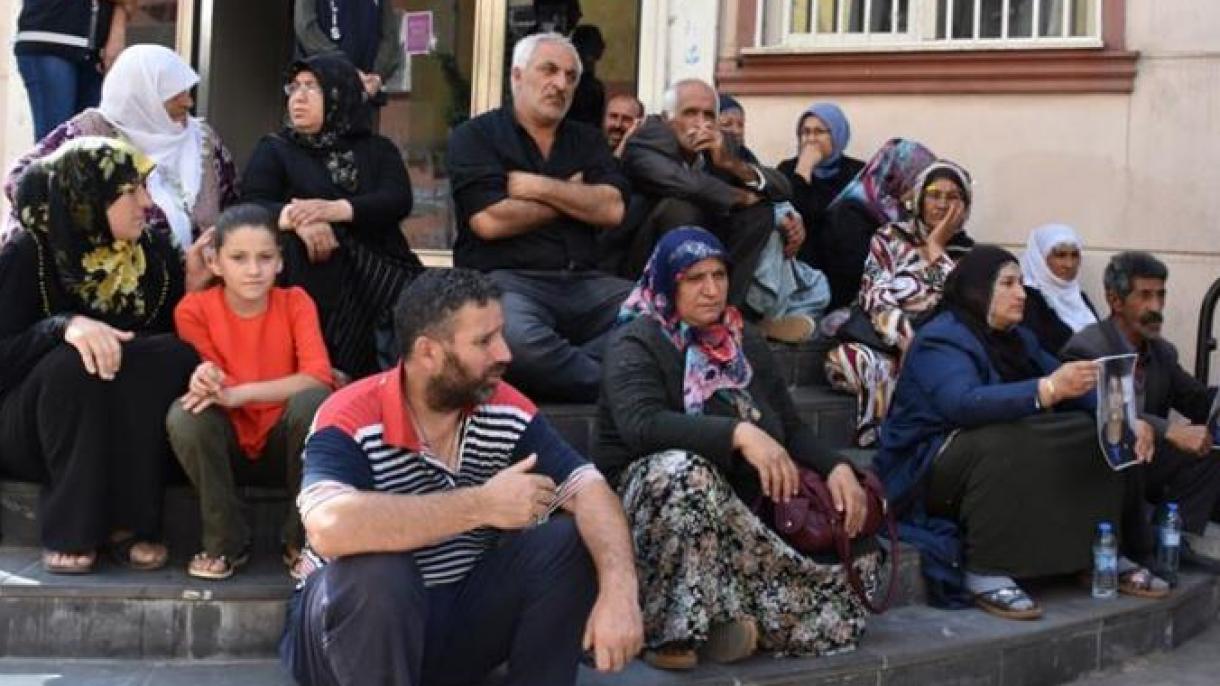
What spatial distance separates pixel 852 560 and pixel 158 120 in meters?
3.14

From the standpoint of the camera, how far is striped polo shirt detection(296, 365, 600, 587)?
3.25 metres

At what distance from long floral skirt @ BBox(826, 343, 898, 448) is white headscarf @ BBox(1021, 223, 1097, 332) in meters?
1.00

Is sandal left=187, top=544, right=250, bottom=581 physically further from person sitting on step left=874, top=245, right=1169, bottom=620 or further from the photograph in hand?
the photograph in hand

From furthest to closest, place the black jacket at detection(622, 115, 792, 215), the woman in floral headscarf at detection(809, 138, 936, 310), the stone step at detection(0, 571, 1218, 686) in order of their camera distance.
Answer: the woman in floral headscarf at detection(809, 138, 936, 310) < the black jacket at detection(622, 115, 792, 215) < the stone step at detection(0, 571, 1218, 686)

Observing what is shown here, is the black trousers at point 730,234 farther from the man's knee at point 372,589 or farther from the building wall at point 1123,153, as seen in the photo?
the man's knee at point 372,589

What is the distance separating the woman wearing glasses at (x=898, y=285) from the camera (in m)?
5.88

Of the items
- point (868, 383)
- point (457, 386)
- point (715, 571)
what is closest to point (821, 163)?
point (868, 383)

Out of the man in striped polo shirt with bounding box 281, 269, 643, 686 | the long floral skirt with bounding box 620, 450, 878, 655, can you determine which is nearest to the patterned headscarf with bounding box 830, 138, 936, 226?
the long floral skirt with bounding box 620, 450, 878, 655

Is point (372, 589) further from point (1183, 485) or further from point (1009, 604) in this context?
point (1183, 485)

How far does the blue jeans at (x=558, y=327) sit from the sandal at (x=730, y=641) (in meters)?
1.39

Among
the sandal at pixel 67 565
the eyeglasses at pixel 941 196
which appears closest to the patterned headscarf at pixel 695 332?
the sandal at pixel 67 565

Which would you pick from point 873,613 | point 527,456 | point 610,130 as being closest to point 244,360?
point 527,456

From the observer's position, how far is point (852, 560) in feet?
13.8

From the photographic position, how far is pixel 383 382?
3400 mm
